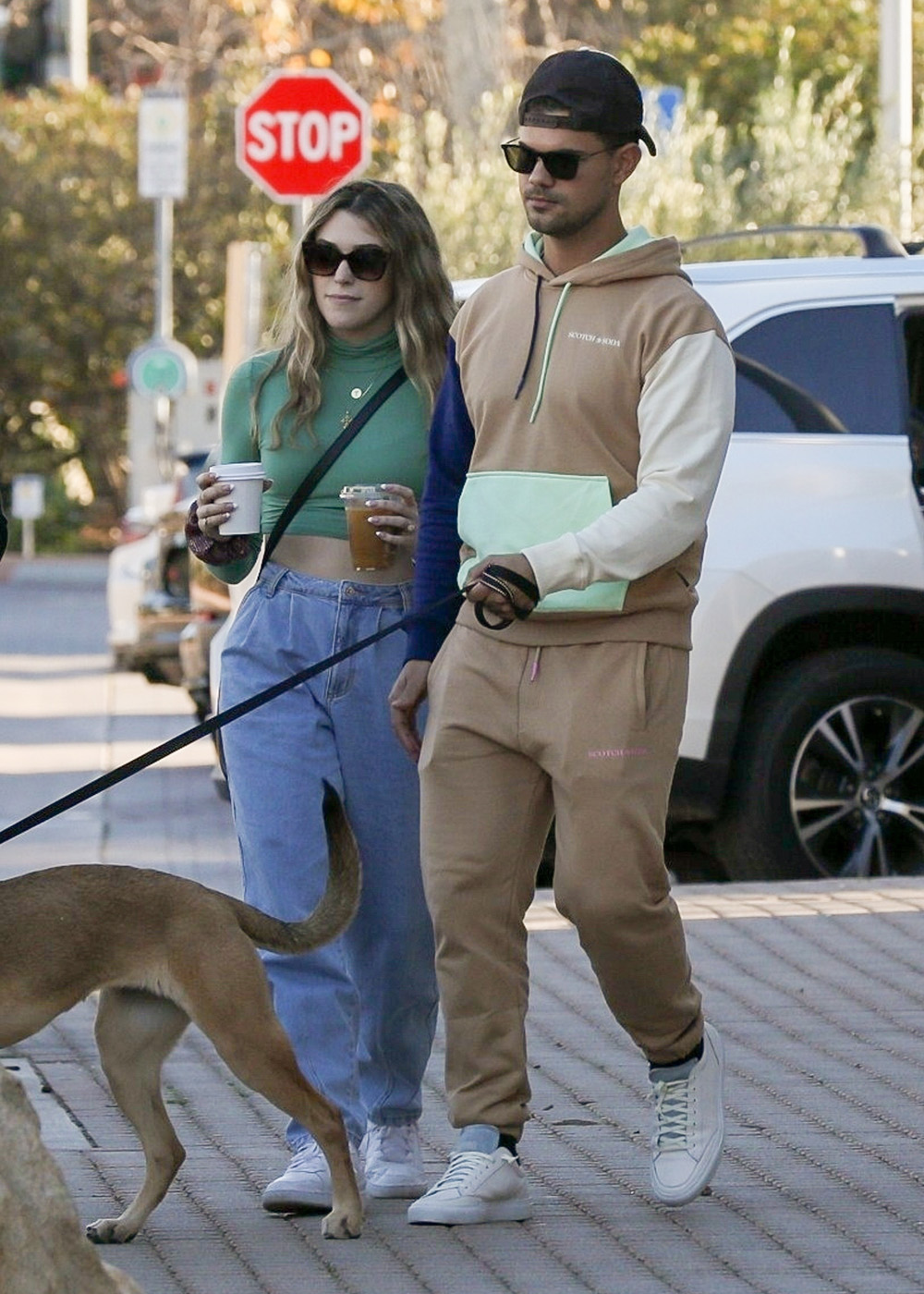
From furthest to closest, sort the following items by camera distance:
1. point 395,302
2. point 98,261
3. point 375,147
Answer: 1. point 98,261
2. point 375,147
3. point 395,302

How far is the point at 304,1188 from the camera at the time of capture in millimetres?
4965

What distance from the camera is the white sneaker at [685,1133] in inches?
194

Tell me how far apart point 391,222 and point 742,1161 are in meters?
2.14

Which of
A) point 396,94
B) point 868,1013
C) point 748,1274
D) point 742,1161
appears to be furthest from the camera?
point 396,94

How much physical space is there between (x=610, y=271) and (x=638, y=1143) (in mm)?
2027

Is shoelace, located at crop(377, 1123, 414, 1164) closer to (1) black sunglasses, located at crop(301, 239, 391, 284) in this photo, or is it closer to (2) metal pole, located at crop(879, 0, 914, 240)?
(1) black sunglasses, located at crop(301, 239, 391, 284)

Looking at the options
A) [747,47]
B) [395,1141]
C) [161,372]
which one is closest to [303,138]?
[395,1141]

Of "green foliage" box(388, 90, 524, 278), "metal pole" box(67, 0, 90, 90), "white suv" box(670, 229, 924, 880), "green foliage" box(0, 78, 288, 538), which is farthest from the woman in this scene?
"metal pole" box(67, 0, 90, 90)

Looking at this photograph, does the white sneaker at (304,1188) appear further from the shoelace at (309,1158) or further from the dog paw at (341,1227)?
the dog paw at (341,1227)

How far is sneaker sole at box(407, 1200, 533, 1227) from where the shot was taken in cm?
485

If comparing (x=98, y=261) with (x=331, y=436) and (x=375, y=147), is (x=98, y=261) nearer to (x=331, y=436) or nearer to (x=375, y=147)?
(x=375, y=147)

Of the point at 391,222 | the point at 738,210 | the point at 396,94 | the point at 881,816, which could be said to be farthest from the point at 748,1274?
the point at 396,94

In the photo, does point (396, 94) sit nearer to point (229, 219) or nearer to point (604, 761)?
point (229, 219)

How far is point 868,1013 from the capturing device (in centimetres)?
684
